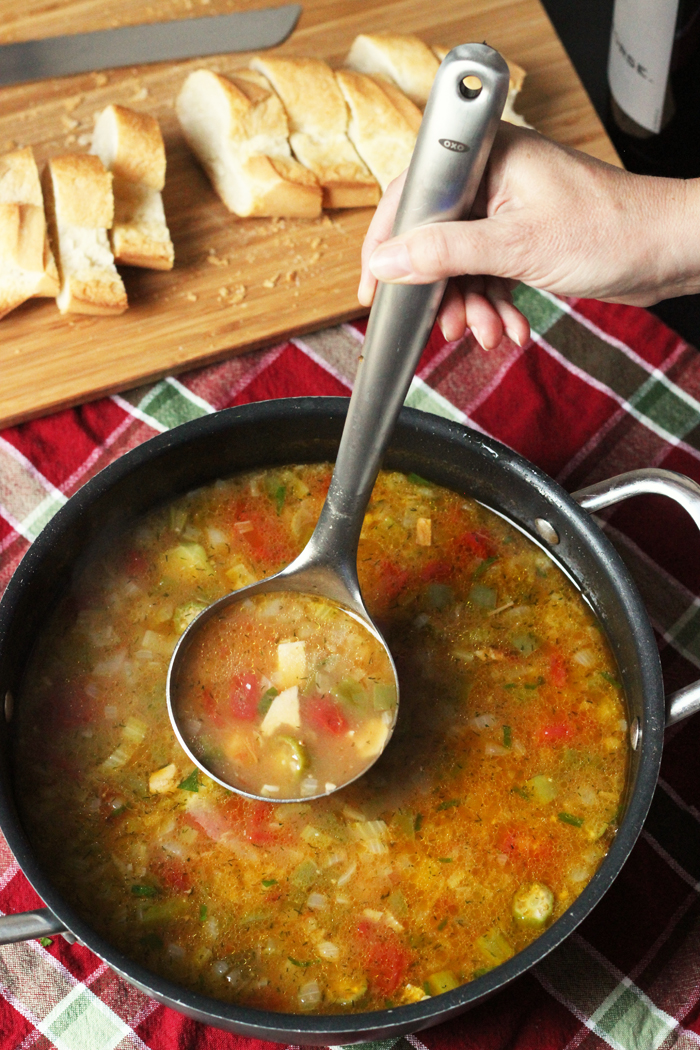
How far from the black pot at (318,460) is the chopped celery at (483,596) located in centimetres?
14

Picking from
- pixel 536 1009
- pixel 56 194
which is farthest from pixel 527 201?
pixel 536 1009

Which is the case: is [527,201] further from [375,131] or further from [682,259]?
[375,131]

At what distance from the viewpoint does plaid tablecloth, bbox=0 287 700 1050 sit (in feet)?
6.02

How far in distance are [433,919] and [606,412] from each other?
1212mm

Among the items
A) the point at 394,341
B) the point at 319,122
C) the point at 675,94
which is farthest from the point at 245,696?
the point at 675,94

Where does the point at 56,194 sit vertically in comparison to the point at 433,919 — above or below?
above

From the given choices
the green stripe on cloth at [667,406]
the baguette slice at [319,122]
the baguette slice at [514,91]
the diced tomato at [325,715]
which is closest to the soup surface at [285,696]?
the diced tomato at [325,715]

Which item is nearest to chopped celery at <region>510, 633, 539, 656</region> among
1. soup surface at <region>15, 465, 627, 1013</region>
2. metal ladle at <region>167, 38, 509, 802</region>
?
soup surface at <region>15, 465, 627, 1013</region>

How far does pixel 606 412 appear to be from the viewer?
7.83 feet

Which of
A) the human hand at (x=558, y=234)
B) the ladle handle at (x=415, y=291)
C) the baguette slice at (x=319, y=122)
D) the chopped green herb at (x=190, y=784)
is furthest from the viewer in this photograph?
the baguette slice at (x=319, y=122)

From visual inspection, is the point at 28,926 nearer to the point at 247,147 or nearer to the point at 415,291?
the point at 415,291

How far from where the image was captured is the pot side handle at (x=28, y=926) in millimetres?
1527

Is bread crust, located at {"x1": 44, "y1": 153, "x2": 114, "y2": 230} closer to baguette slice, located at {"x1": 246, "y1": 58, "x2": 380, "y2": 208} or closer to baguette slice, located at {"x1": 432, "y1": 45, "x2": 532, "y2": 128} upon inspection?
baguette slice, located at {"x1": 246, "y1": 58, "x2": 380, "y2": 208}

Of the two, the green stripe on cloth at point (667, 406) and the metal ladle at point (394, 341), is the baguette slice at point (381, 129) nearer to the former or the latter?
the green stripe on cloth at point (667, 406)
